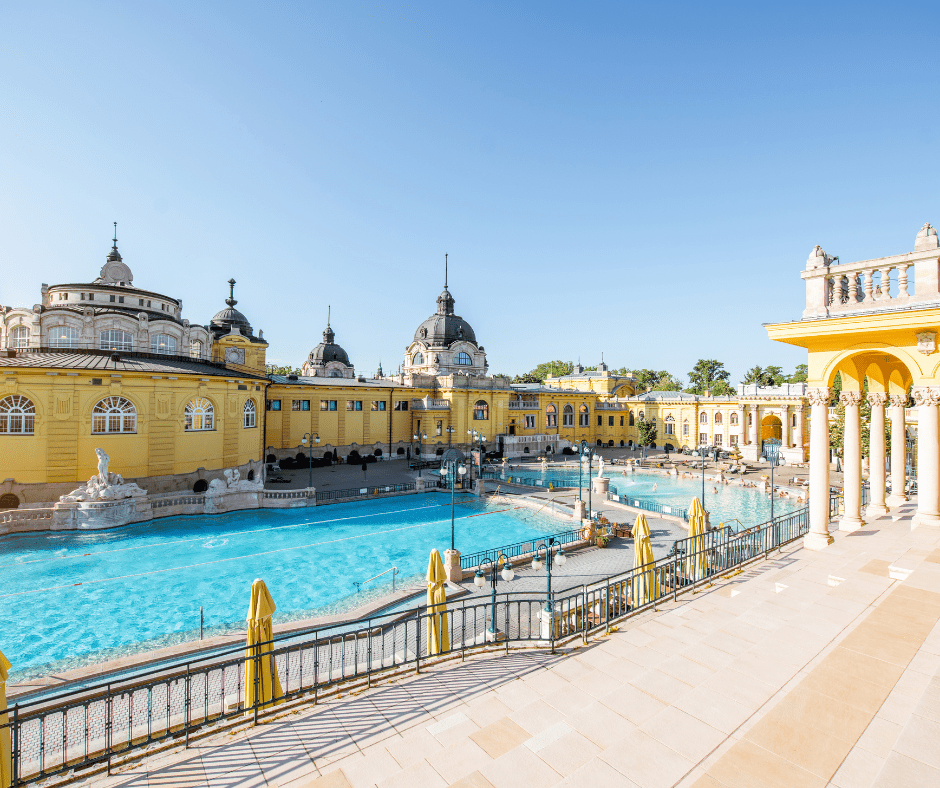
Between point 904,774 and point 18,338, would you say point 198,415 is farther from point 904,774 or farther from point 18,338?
point 904,774

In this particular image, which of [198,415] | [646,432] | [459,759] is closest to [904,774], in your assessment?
[459,759]

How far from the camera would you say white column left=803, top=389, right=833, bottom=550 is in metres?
11.7

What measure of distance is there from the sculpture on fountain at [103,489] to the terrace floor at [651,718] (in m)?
22.2

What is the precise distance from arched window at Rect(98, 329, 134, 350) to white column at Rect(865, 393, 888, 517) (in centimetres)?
3749

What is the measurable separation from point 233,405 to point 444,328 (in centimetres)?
2812

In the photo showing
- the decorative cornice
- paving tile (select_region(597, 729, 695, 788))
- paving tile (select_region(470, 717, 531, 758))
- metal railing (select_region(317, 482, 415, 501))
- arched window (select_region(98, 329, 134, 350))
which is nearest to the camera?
paving tile (select_region(597, 729, 695, 788))

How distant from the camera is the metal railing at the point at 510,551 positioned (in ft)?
60.0

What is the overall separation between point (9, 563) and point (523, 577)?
65.4 ft

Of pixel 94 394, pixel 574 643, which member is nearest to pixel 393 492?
pixel 94 394

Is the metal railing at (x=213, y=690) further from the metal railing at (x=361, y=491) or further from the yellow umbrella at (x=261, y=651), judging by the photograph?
the metal railing at (x=361, y=491)

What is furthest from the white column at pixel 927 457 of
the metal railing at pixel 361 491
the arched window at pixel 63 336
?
the arched window at pixel 63 336

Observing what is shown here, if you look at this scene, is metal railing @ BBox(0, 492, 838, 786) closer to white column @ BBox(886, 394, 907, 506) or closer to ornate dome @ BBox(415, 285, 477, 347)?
white column @ BBox(886, 394, 907, 506)

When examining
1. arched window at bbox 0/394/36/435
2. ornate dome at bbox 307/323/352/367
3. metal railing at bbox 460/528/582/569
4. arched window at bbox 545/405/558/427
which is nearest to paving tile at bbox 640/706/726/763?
metal railing at bbox 460/528/582/569

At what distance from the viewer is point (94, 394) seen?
2461cm
